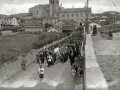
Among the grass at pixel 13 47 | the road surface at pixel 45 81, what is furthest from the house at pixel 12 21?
the road surface at pixel 45 81

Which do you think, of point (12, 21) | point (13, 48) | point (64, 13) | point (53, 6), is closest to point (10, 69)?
point (13, 48)

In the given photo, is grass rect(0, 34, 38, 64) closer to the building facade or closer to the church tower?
the building facade

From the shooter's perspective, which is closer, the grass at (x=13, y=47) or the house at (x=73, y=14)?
the grass at (x=13, y=47)

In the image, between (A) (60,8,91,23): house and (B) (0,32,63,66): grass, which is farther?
(A) (60,8,91,23): house

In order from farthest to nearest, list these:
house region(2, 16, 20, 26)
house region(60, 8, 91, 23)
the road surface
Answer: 1. house region(60, 8, 91, 23)
2. house region(2, 16, 20, 26)
3. the road surface

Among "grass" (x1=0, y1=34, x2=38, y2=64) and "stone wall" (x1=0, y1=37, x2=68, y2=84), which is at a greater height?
"grass" (x1=0, y1=34, x2=38, y2=64)

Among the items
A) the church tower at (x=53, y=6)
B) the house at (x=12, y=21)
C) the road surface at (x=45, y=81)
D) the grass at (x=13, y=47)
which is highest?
the church tower at (x=53, y=6)

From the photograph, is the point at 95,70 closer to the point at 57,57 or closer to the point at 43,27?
the point at 57,57

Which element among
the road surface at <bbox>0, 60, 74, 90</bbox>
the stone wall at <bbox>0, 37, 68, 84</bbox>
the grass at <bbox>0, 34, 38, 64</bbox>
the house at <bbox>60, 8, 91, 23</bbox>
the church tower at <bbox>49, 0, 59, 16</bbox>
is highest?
the church tower at <bbox>49, 0, 59, 16</bbox>

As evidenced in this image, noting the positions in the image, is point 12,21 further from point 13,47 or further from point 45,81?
point 45,81

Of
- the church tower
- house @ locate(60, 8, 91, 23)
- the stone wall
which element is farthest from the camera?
the church tower

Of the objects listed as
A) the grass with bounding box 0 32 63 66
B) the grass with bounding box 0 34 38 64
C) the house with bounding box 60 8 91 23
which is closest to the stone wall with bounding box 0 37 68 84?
the grass with bounding box 0 32 63 66

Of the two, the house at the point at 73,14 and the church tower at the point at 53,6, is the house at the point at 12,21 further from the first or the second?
the house at the point at 73,14

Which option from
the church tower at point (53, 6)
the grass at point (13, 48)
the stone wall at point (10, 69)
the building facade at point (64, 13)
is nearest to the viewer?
the stone wall at point (10, 69)
